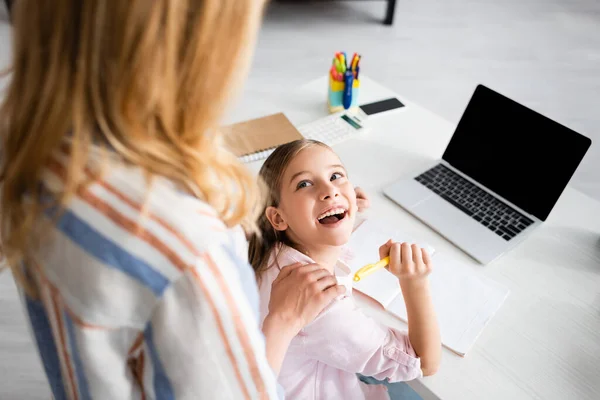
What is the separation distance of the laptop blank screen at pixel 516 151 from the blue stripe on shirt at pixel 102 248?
1.03m

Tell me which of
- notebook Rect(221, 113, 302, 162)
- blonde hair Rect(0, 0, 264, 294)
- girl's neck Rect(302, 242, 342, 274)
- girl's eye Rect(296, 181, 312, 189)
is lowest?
girl's neck Rect(302, 242, 342, 274)

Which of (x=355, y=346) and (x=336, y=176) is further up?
(x=336, y=176)

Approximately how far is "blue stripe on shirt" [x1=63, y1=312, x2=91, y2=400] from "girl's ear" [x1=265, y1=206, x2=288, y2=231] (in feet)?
1.76

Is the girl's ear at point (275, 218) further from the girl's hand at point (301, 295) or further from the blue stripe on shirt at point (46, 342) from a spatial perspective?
the blue stripe on shirt at point (46, 342)

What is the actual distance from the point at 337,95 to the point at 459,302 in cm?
81

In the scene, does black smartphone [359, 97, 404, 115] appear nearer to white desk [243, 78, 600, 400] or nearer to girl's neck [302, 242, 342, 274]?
white desk [243, 78, 600, 400]

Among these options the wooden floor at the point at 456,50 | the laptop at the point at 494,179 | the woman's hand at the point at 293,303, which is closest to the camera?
the woman's hand at the point at 293,303

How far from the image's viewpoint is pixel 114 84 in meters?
0.46

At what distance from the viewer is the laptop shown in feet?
3.79

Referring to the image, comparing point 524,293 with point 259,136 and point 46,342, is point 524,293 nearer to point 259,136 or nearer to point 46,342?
point 259,136

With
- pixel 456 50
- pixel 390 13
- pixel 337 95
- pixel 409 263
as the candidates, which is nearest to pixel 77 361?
pixel 409 263

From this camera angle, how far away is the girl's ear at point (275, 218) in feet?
3.45

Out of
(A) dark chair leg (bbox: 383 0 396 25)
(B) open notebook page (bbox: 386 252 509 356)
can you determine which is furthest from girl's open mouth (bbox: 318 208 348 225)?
(A) dark chair leg (bbox: 383 0 396 25)

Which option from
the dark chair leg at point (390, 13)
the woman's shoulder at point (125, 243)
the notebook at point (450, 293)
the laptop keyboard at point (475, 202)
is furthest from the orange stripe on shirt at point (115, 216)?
the dark chair leg at point (390, 13)
